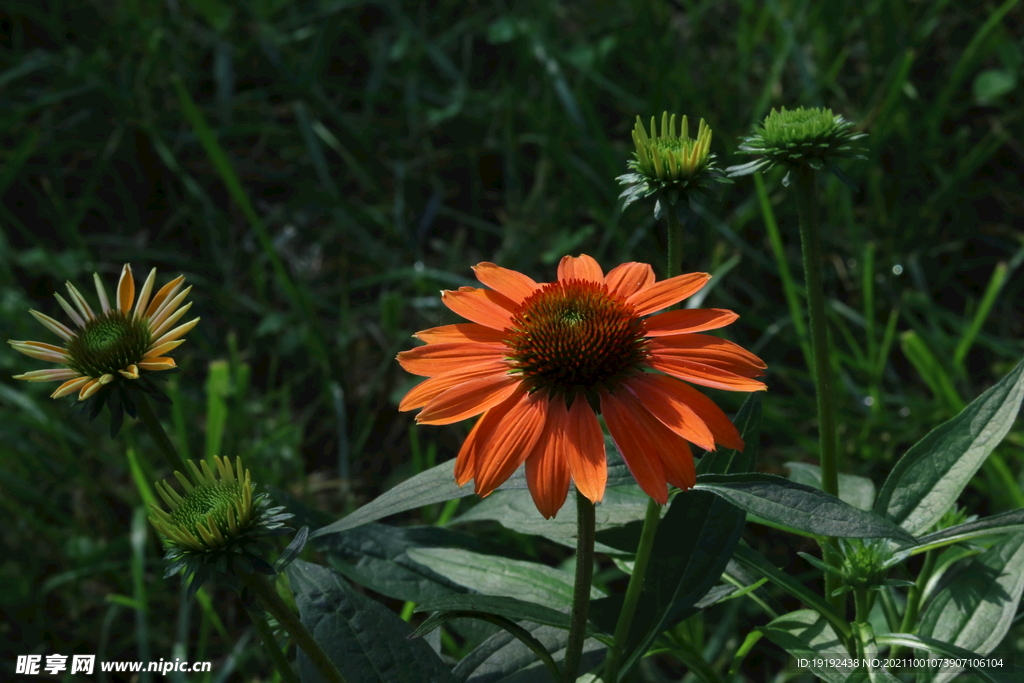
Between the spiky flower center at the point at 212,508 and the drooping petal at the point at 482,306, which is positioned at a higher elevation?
the drooping petal at the point at 482,306

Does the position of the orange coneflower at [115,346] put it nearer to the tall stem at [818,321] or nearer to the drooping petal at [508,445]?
the drooping petal at [508,445]

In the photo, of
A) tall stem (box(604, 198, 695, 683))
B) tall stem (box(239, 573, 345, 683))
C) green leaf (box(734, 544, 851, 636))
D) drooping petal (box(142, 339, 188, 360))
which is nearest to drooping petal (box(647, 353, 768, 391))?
tall stem (box(604, 198, 695, 683))

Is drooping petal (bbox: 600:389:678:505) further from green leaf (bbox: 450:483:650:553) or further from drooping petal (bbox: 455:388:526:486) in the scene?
green leaf (bbox: 450:483:650:553)

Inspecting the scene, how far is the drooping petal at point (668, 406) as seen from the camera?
0.89 m

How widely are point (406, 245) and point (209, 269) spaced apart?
603 mm

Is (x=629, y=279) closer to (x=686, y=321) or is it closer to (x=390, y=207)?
(x=686, y=321)

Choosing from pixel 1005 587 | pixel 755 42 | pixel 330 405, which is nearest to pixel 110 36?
pixel 330 405

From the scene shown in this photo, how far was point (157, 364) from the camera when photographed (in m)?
1.08

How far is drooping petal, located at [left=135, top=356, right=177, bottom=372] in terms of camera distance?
108 cm

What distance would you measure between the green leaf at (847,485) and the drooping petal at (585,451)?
0.56 m

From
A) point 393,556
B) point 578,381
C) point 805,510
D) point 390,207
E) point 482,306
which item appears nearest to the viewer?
point 805,510


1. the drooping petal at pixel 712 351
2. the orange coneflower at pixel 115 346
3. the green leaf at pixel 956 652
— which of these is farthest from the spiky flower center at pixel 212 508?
the green leaf at pixel 956 652

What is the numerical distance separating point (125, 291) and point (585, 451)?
65 centimetres

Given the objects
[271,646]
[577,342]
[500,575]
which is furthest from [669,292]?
[271,646]
